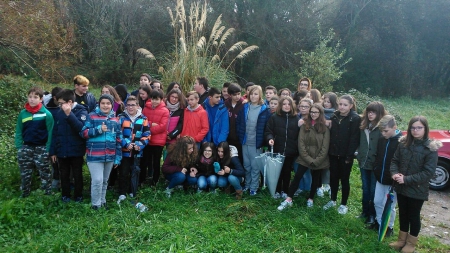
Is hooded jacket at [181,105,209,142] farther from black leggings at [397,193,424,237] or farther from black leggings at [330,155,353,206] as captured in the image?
black leggings at [397,193,424,237]

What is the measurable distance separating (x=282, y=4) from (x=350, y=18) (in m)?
5.02

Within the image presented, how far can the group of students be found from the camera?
3.65 meters

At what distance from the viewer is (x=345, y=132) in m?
4.20

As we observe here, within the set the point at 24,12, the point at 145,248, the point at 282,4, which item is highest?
the point at 282,4

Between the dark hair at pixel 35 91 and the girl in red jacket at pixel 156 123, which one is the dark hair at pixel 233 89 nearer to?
the girl in red jacket at pixel 156 123

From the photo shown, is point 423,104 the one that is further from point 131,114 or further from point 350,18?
point 131,114

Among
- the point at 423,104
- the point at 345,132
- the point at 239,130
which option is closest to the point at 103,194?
the point at 239,130

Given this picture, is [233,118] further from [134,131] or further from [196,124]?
[134,131]

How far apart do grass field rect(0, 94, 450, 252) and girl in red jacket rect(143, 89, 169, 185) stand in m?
0.55

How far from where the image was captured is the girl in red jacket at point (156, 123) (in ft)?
15.5

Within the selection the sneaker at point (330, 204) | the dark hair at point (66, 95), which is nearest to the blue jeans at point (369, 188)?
the sneaker at point (330, 204)

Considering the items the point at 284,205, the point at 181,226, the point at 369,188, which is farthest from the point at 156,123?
the point at 369,188

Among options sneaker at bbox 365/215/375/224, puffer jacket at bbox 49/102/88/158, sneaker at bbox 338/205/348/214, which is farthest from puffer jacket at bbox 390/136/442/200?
puffer jacket at bbox 49/102/88/158

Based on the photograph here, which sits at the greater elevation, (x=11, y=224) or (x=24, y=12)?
(x=24, y=12)
